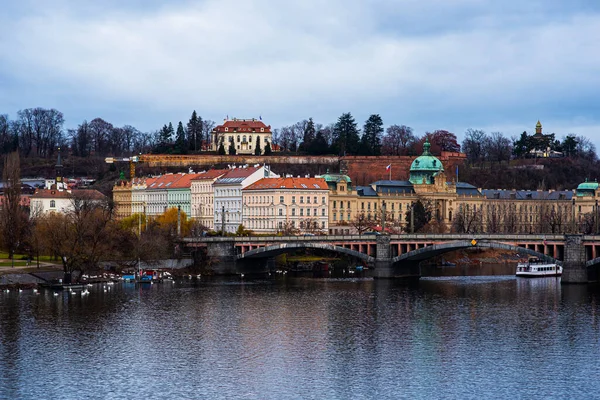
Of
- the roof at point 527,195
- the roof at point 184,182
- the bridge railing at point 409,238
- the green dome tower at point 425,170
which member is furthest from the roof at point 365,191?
the bridge railing at point 409,238

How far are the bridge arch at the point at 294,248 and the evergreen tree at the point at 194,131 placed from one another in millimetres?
88657

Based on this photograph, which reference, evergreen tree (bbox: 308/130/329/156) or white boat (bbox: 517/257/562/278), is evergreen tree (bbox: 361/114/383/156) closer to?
evergreen tree (bbox: 308/130/329/156)

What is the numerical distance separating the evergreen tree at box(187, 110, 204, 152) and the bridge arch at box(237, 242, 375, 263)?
88.7m

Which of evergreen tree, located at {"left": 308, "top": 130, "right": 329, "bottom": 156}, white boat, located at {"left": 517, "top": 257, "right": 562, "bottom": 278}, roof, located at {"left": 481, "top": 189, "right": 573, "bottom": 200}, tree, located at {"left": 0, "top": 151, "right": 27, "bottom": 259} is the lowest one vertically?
white boat, located at {"left": 517, "top": 257, "right": 562, "bottom": 278}

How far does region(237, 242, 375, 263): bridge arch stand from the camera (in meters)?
105

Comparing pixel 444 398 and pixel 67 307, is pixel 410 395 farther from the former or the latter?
pixel 67 307

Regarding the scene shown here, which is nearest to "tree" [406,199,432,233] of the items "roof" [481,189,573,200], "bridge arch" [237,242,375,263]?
"roof" [481,189,573,200]

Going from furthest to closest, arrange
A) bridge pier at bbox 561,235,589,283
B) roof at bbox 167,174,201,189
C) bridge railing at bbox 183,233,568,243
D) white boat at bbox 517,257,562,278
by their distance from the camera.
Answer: roof at bbox 167,174,201,189, white boat at bbox 517,257,562,278, bridge railing at bbox 183,233,568,243, bridge pier at bbox 561,235,589,283

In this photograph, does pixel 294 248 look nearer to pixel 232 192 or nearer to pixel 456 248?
pixel 456 248

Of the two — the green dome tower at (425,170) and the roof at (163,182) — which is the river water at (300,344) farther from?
A: the roof at (163,182)

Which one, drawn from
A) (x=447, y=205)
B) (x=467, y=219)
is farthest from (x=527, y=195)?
(x=467, y=219)

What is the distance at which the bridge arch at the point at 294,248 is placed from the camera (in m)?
105

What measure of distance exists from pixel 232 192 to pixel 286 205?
30.3 ft

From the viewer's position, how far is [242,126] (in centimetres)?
19412
